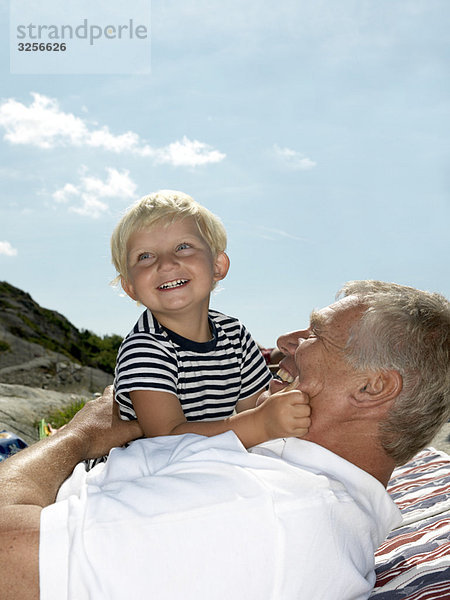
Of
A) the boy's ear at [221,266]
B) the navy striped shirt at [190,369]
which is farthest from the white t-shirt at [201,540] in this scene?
the boy's ear at [221,266]

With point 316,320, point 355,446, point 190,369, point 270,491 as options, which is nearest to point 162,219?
point 190,369

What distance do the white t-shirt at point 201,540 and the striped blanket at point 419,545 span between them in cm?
48

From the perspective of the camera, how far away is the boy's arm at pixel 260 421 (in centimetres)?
215

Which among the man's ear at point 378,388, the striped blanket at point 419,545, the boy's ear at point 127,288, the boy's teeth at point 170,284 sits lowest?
the striped blanket at point 419,545

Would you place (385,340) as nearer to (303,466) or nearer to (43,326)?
(303,466)

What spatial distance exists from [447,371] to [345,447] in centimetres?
44

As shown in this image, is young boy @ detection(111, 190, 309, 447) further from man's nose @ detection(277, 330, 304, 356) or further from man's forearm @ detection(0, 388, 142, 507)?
man's nose @ detection(277, 330, 304, 356)

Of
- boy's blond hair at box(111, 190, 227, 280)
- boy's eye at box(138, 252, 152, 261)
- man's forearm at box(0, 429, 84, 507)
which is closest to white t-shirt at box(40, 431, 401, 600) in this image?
man's forearm at box(0, 429, 84, 507)

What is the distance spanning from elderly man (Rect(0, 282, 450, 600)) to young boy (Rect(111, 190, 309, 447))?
424mm

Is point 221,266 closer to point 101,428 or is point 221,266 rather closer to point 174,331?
point 174,331

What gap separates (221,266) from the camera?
10.8 ft

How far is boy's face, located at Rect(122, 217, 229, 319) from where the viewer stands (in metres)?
2.88

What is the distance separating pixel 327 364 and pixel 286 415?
0.24 metres

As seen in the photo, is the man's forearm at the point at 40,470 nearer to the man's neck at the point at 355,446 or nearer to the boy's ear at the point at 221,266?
the man's neck at the point at 355,446
